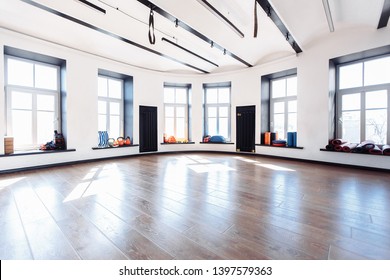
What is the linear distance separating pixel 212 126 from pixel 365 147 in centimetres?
511

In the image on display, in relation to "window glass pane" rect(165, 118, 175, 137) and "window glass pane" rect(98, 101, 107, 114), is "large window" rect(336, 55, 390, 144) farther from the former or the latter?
"window glass pane" rect(98, 101, 107, 114)

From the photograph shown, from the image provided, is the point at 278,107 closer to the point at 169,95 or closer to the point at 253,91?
the point at 253,91

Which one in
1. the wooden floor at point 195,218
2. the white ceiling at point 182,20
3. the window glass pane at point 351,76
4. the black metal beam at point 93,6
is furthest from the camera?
the window glass pane at point 351,76

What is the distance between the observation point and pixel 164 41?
16.9 feet

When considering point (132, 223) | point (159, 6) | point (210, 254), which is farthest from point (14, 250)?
point (159, 6)

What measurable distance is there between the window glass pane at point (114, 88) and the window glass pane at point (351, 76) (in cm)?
731

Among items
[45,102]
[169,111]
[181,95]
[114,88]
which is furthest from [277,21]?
[45,102]

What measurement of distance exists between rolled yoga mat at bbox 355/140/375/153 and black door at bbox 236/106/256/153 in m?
3.04

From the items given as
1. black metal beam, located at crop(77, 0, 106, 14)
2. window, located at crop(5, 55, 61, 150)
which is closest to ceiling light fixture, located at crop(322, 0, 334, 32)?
black metal beam, located at crop(77, 0, 106, 14)

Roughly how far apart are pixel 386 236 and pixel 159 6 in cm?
459

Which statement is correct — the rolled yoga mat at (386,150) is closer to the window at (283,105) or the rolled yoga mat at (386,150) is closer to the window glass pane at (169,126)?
the window at (283,105)

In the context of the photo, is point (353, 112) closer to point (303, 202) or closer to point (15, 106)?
point (303, 202)

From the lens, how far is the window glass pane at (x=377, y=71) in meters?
4.50

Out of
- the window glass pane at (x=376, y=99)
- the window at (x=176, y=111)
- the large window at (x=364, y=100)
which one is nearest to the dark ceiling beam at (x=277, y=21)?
the large window at (x=364, y=100)
